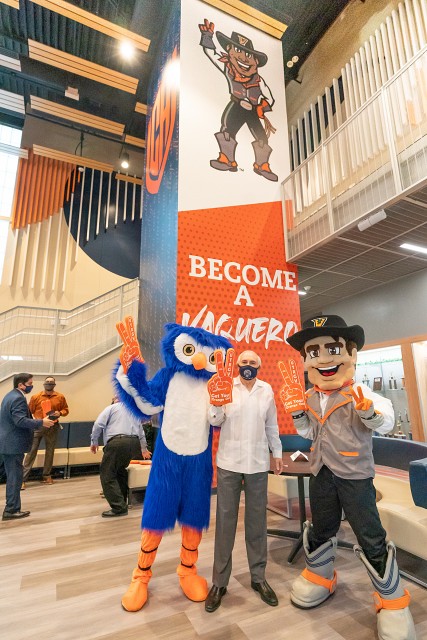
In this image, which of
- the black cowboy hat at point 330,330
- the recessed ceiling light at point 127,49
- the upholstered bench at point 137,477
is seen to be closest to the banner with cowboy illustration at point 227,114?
the recessed ceiling light at point 127,49

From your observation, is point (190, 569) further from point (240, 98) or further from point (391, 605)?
point (240, 98)

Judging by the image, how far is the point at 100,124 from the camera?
7.61 meters

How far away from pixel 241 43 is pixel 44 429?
680 centimetres

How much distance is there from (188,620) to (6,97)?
901 cm

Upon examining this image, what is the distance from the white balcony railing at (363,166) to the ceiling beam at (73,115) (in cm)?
450

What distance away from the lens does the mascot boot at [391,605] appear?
1740mm

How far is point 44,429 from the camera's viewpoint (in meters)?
5.48

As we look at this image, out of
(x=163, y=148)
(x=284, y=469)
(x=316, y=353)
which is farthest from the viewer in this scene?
(x=163, y=148)

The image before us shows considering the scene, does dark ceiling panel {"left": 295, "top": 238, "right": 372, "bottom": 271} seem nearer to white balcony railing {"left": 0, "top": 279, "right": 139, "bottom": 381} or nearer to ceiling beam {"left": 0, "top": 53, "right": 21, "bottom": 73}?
white balcony railing {"left": 0, "top": 279, "right": 139, "bottom": 381}

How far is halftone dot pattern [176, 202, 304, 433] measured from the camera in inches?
174

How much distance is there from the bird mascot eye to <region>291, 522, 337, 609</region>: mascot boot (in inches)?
53.1

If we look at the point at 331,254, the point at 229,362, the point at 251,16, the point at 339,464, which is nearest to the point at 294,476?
the point at 339,464

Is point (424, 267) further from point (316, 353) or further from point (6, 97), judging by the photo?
point (6, 97)

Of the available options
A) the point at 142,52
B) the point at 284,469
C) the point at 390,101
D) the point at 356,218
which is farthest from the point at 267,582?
the point at 142,52
